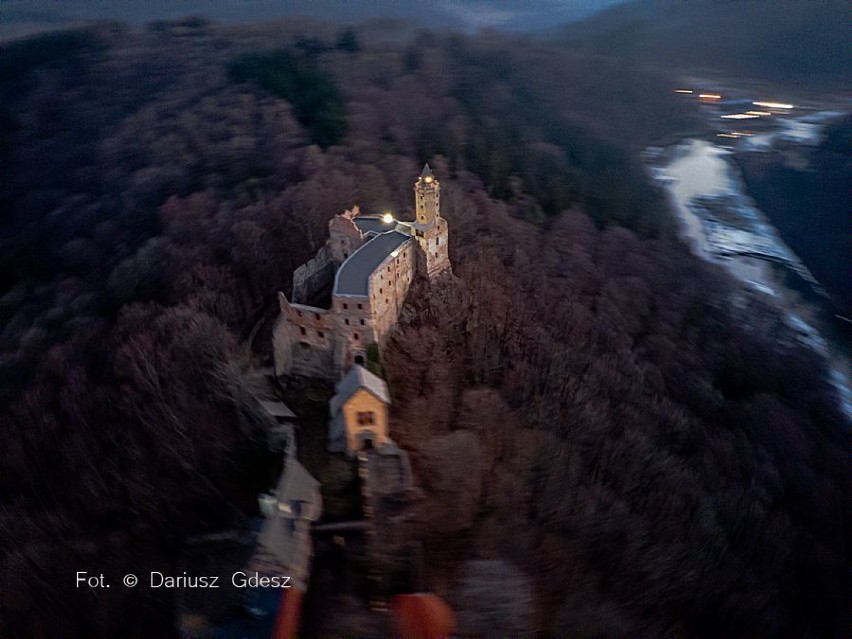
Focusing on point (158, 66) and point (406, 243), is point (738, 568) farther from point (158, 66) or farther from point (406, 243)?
point (158, 66)

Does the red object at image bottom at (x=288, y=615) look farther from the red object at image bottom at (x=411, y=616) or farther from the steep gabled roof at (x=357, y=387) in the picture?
the steep gabled roof at (x=357, y=387)

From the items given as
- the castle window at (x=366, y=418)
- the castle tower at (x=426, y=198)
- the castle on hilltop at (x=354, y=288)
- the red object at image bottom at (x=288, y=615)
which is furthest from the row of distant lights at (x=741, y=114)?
the red object at image bottom at (x=288, y=615)

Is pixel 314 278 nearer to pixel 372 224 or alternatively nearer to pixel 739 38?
pixel 372 224

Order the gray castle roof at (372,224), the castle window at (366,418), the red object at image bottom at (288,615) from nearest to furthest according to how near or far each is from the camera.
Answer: the red object at image bottom at (288,615) < the castle window at (366,418) < the gray castle roof at (372,224)

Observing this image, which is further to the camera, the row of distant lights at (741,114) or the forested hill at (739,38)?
the row of distant lights at (741,114)

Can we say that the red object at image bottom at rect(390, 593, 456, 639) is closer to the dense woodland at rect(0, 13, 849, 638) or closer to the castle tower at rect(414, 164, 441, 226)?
the dense woodland at rect(0, 13, 849, 638)

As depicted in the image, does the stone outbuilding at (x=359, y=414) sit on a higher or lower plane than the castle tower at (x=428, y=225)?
lower

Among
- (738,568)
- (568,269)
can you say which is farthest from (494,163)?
(738,568)
